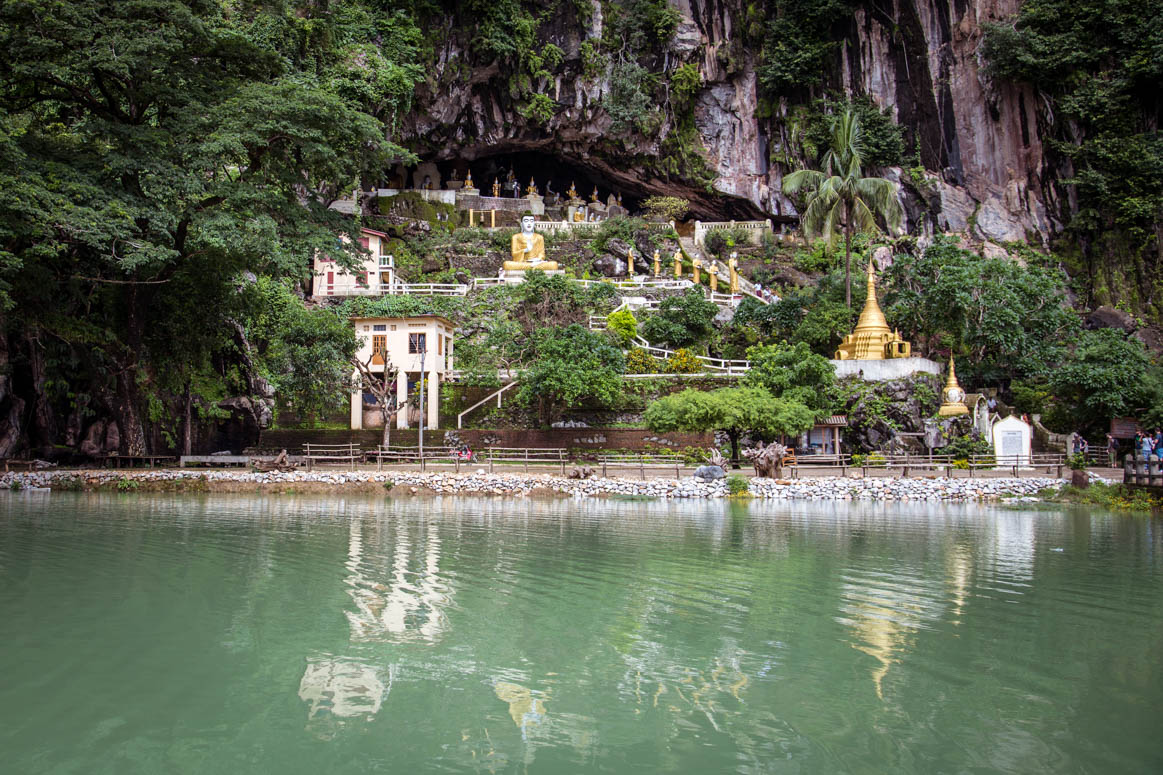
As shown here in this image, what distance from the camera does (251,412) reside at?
2675cm

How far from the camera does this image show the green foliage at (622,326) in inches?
1193

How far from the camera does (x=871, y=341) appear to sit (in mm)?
28984

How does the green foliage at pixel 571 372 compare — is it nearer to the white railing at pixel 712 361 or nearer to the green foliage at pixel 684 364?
the green foliage at pixel 684 364

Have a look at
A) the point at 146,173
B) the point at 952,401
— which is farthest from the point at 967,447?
the point at 146,173

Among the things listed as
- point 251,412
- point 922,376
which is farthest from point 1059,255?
point 251,412

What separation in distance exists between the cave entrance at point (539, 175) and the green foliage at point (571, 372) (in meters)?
28.7

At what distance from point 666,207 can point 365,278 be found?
61.5 feet

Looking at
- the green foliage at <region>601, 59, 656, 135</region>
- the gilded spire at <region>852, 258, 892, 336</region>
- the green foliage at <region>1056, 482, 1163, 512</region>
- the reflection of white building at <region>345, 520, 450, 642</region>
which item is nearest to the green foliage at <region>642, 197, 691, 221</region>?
the green foliage at <region>601, 59, 656, 135</region>

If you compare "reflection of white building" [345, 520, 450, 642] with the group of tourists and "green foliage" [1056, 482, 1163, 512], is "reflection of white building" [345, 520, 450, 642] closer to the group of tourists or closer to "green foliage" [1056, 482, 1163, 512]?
"green foliage" [1056, 482, 1163, 512]

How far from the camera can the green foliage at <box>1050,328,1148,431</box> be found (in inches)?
958

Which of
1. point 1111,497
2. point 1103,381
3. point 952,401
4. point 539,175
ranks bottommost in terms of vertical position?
point 1111,497

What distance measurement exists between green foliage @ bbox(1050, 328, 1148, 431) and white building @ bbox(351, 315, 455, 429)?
1866cm

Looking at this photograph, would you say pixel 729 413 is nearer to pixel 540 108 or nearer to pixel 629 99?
pixel 540 108

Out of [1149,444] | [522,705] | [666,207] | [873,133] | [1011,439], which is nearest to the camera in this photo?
[522,705]
